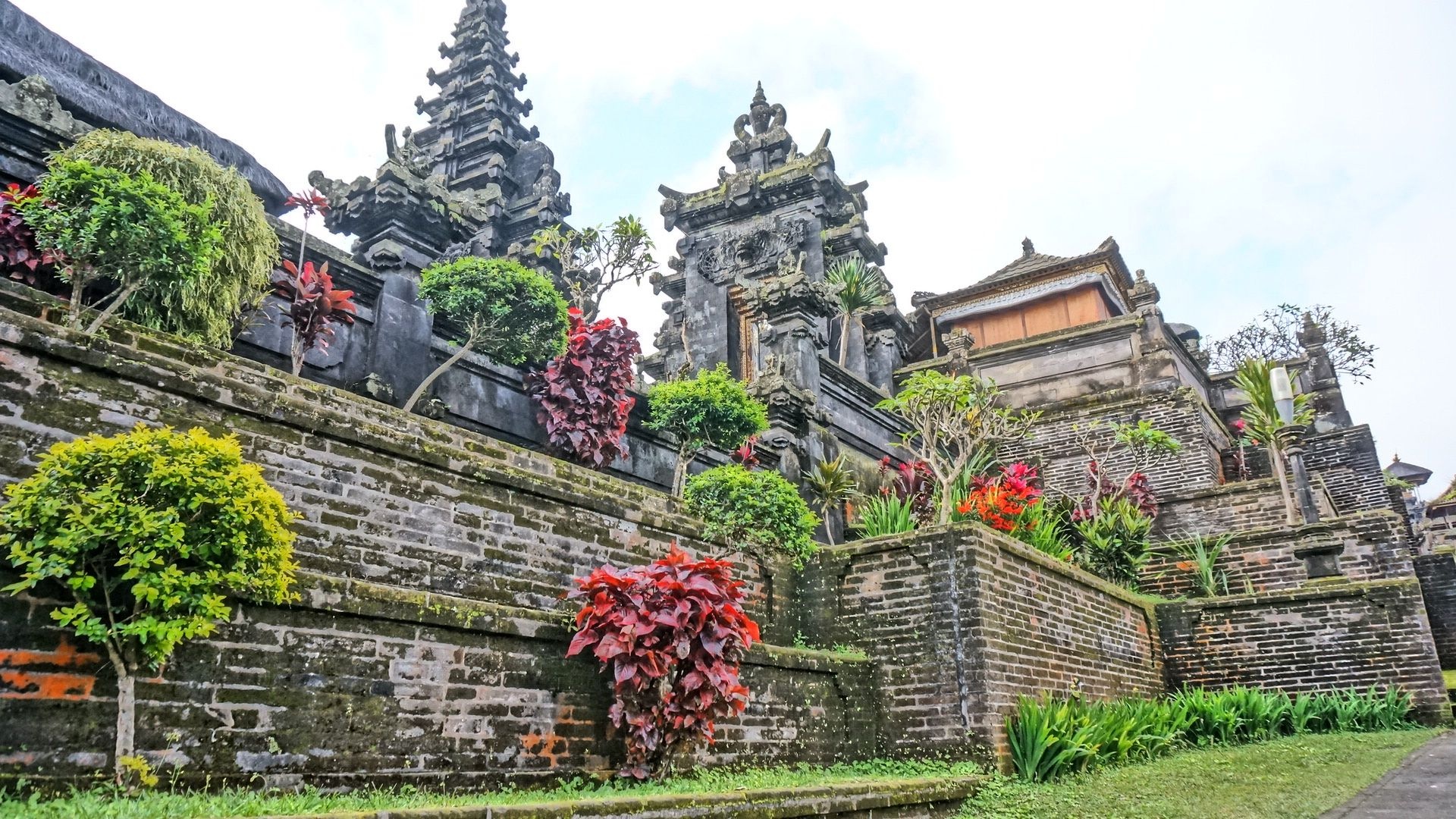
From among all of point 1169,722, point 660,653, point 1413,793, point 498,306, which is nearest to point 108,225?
point 498,306

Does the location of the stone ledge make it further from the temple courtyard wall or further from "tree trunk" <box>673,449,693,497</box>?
"tree trunk" <box>673,449,693,497</box>

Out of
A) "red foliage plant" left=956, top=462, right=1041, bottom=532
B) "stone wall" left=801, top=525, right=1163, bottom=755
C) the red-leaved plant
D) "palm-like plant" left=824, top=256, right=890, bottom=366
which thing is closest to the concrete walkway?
"stone wall" left=801, top=525, right=1163, bottom=755

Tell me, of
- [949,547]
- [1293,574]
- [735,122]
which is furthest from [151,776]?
[735,122]

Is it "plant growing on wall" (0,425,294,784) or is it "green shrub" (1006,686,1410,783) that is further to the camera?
"green shrub" (1006,686,1410,783)

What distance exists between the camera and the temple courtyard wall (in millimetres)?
3898

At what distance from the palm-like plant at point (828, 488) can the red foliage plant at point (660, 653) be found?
17.8 ft


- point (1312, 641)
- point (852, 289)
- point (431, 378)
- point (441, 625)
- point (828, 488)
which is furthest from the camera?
point (852, 289)

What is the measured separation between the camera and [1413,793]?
6184mm

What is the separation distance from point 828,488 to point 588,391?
10.6 feet

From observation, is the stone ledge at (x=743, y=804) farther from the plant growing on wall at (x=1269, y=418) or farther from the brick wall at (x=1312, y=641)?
the plant growing on wall at (x=1269, y=418)

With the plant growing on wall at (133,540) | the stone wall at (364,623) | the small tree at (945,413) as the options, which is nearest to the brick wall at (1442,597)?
the small tree at (945,413)

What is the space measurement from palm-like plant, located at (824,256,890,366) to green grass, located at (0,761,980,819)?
10969 millimetres

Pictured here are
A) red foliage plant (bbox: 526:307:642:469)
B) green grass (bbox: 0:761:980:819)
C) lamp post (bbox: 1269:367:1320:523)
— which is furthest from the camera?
lamp post (bbox: 1269:367:1320:523)

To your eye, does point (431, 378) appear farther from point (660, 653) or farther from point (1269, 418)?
point (1269, 418)
